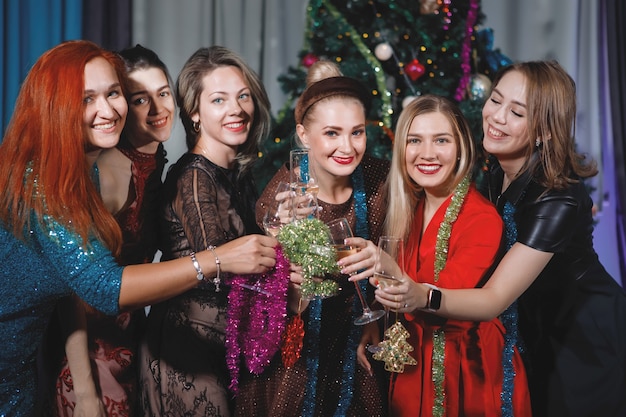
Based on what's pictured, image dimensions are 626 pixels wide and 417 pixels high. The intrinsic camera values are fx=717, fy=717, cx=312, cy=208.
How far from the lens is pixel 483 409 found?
2.48m

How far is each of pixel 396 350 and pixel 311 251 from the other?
0.44 meters

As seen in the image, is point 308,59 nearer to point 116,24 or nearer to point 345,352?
point 116,24

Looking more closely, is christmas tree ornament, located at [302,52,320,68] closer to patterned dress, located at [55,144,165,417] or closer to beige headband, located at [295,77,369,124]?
beige headband, located at [295,77,369,124]

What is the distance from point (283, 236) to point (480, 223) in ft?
2.27

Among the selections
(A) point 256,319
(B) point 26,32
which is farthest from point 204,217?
(B) point 26,32

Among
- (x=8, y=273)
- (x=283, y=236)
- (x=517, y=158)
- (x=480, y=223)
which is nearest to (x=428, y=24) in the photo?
(x=517, y=158)

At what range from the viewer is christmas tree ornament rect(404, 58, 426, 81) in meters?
4.73

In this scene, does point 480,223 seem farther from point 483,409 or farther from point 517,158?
point 483,409

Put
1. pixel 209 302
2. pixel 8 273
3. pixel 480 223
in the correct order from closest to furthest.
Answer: pixel 8 273
pixel 480 223
pixel 209 302

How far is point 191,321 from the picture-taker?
2633 mm

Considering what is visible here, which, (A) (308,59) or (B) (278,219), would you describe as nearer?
(B) (278,219)

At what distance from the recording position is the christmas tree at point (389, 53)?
4.75 meters

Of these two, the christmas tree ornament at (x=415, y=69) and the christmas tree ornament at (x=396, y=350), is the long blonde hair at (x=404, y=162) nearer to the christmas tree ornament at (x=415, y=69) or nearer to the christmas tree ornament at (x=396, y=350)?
the christmas tree ornament at (x=396, y=350)

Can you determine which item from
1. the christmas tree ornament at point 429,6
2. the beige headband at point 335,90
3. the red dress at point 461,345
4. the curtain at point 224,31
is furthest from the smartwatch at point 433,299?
the curtain at point 224,31
